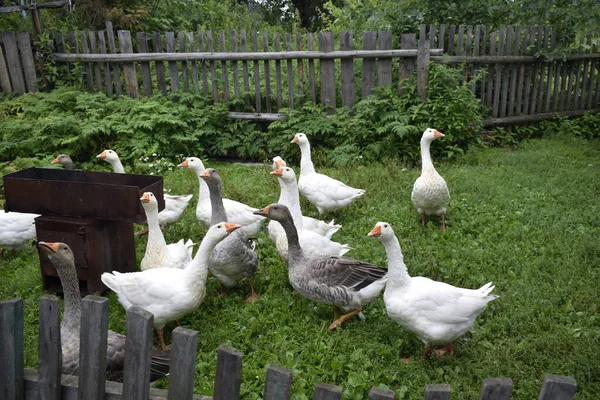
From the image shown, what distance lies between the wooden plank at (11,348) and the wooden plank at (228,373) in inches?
39.1

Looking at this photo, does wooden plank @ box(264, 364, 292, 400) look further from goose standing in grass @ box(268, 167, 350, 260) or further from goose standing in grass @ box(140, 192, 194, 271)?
goose standing in grass @ box(140, 192, 194, 271)

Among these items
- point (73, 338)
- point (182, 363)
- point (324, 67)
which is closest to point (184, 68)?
point (324, 67)

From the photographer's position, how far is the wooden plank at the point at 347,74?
959 cm

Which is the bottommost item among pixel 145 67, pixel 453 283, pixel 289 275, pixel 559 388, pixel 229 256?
pixel 453 283

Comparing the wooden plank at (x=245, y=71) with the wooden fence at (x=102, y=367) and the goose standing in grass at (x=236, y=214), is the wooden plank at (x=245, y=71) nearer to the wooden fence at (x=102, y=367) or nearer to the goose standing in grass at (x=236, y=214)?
the goose standing in grass at (x=236, y=214)

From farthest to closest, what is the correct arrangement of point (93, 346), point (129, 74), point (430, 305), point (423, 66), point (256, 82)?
point (129, 74) → point (256, 82) → point (423, 66) → point (430, 305) → point (93, 346)

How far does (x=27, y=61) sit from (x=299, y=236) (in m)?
9.02

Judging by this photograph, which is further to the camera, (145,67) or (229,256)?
(145,67)

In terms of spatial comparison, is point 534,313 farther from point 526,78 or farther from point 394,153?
point 526,78

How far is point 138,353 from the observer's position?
2279mm

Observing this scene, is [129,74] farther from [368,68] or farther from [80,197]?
[80,197]

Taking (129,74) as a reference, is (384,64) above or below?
above

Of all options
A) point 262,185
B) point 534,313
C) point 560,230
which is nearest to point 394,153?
point 262,185

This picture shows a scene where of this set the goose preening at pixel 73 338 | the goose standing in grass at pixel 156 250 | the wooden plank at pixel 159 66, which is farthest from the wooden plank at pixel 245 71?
the goose preening at pixel 73 338
